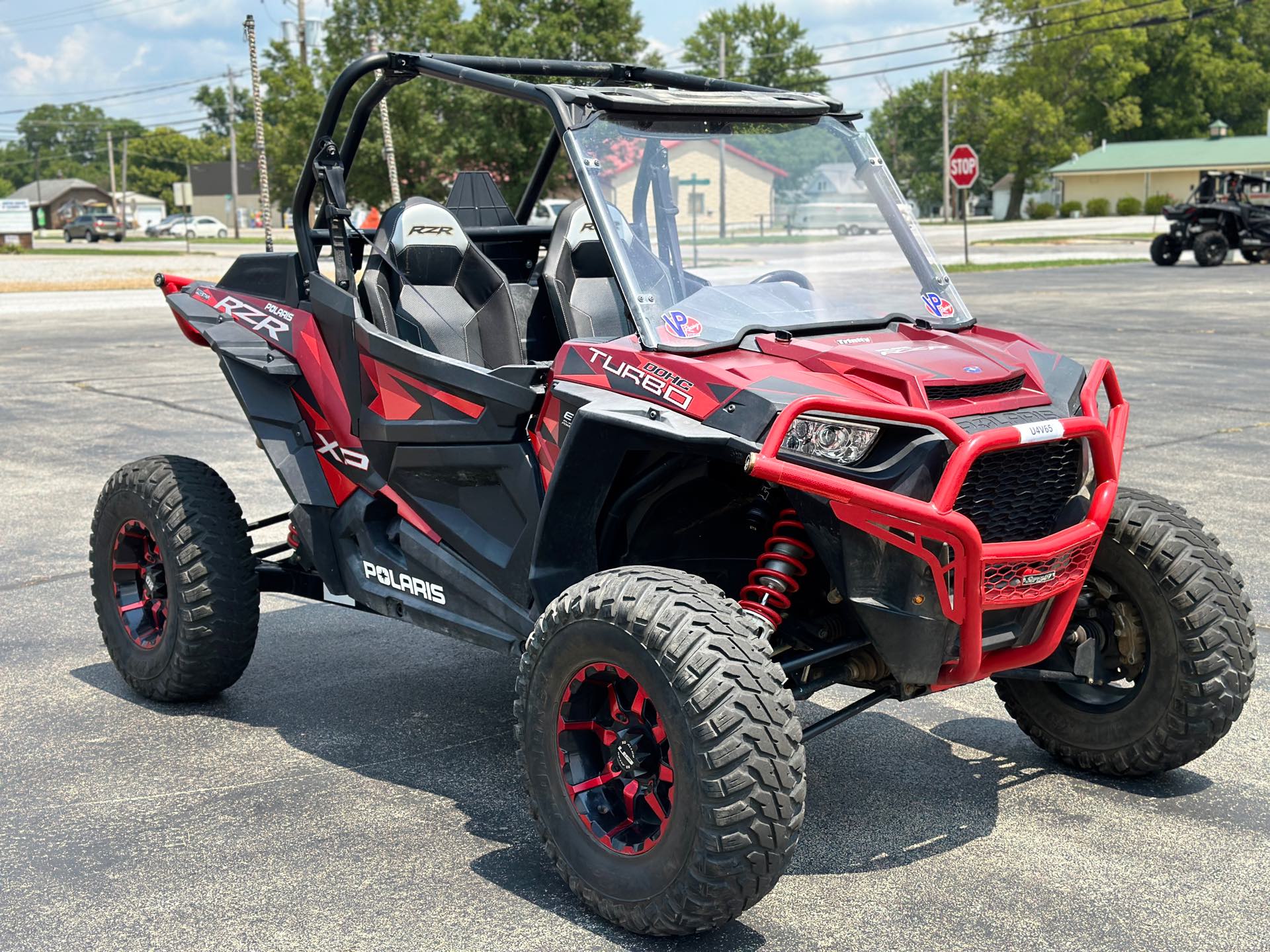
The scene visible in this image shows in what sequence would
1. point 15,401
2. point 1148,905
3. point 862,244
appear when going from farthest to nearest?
point 15,401 < point 862,244 < point 1148,905

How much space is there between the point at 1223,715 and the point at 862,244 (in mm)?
1880

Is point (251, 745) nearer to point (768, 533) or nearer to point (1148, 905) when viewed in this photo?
point (768, 533)

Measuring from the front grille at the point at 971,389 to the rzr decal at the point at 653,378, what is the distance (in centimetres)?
63

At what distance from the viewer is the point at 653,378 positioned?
375 centimetres

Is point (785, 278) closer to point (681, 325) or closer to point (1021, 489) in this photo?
point (681, 325)

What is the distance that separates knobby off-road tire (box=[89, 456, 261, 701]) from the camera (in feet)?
16.6

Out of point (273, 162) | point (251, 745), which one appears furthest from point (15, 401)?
point (273, 162)

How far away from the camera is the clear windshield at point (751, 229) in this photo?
13.2 feet

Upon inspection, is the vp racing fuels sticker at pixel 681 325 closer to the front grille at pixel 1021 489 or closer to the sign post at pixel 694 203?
the sign post at pixel 694 203

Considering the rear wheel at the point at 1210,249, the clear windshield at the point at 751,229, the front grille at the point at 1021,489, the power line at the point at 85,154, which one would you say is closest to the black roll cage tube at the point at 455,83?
the clear windshield at the point at 751,229

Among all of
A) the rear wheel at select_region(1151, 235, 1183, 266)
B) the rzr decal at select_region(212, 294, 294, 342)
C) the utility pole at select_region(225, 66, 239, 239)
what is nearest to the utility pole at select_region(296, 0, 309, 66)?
the utility pole at select_region(225, 66, 239, 239)

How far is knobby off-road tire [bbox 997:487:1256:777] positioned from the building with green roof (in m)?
81.3

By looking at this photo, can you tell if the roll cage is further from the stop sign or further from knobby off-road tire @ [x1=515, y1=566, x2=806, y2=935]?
the stop sign

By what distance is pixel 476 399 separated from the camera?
4.33 meters
